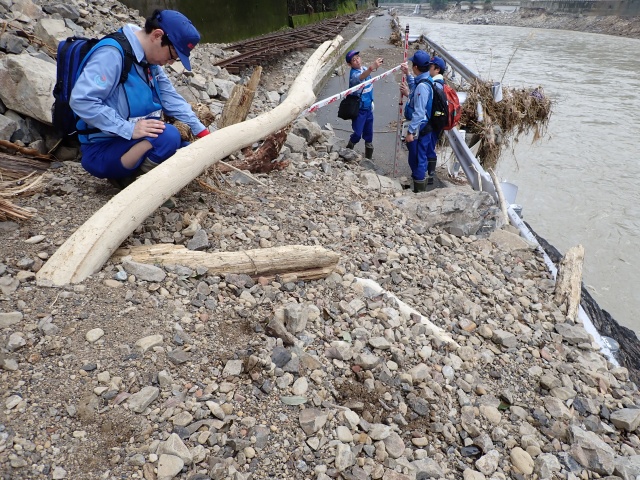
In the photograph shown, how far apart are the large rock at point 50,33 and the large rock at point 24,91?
58.9 inches

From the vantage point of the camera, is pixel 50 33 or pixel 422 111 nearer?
pixel 50 33

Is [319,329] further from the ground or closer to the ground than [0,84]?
closer to the ground

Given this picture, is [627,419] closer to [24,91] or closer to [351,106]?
[24,91]

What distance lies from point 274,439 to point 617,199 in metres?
9.48

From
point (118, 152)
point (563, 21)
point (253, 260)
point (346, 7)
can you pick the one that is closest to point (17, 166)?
point (118, 152)

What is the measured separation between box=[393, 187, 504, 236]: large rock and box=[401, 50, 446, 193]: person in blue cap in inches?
41.1

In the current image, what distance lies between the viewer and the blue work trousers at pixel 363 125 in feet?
21.9

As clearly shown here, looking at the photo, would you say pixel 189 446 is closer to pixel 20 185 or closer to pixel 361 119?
pixel 20 185

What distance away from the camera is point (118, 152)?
2959mm

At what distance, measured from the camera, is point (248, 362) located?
213cm

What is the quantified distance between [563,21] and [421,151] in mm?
57787

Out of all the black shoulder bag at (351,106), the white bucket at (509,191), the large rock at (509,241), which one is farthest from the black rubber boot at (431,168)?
the large rock at (509,241)

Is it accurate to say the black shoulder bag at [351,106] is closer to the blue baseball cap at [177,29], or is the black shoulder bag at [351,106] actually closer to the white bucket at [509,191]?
the white bucket at [509,191]

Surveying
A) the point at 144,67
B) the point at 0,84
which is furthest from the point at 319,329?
the point at 0,84
